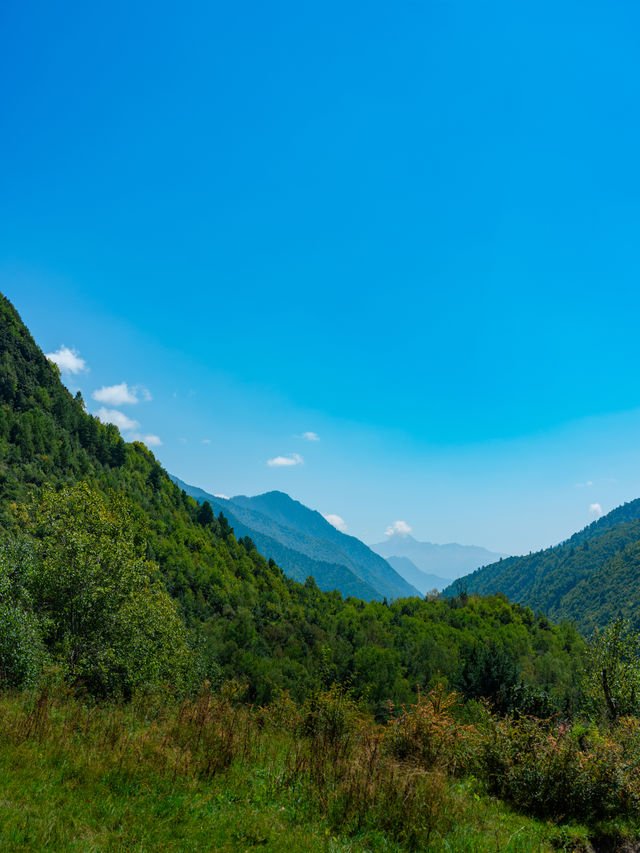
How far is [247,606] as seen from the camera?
8888 centimetres

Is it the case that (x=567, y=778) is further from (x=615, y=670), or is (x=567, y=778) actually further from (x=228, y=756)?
(x=615, y=670)

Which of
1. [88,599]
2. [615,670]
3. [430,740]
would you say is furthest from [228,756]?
[615,670]

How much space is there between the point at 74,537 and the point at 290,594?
96284mm

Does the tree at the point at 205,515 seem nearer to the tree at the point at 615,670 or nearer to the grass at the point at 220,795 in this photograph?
the tree at the point at 615,670

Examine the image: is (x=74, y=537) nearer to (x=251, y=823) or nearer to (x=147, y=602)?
(x=147, y=602)

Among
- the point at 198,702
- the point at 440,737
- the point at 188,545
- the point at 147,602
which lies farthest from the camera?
the point at 188,545

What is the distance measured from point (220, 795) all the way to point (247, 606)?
293ft

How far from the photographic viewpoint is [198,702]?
9.44 metres

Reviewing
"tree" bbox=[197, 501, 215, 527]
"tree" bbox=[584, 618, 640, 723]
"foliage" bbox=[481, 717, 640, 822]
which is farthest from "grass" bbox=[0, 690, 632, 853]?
"tree" bbox=[197, 501, 215, 527]

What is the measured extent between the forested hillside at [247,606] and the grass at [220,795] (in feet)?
140

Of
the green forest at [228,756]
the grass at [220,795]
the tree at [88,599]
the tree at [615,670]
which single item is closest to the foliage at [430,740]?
the green forest at [228,756]

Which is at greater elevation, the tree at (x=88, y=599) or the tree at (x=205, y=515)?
the tree at (x=88, y=599)

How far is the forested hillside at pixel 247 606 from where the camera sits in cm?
6588

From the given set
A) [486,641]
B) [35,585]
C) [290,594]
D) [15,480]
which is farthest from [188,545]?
[35,585]
